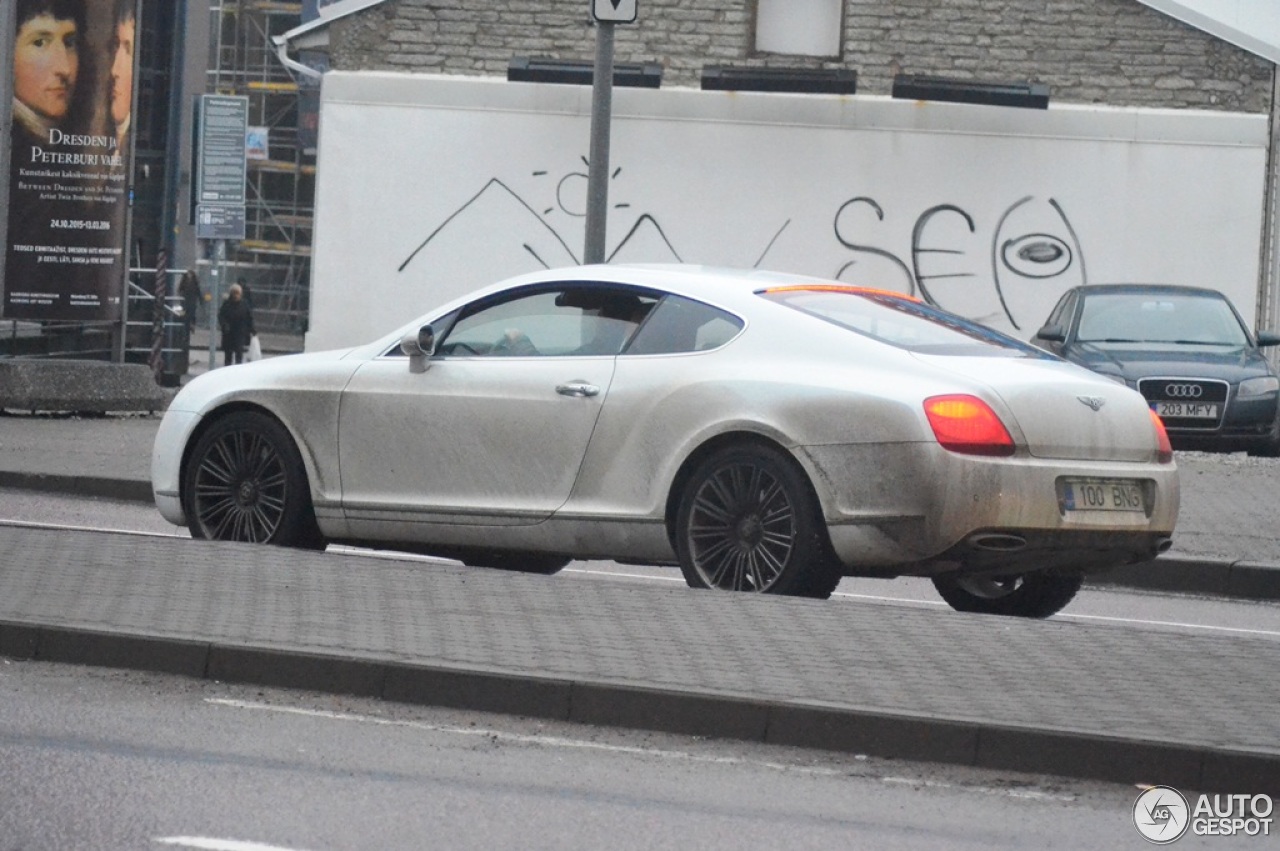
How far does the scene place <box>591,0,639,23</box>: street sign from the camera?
45.4 ft

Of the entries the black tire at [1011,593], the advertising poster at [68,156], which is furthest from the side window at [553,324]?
the advertising poster at [68,156]

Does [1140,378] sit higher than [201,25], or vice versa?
[201,25]

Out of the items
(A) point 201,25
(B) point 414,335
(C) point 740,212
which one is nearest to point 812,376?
(B) point 414,335

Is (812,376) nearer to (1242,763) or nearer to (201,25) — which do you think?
(1242,763)

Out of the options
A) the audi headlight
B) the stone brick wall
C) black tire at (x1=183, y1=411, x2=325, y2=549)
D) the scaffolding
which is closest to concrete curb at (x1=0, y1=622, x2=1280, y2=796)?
black tire at (x1=183, y1=411, x2=325, y2=549)

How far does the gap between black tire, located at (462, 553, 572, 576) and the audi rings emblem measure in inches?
341

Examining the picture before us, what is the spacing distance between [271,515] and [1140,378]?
31.1 ft

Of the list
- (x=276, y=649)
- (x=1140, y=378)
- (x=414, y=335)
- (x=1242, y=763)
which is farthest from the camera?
(x=1140, y=378)

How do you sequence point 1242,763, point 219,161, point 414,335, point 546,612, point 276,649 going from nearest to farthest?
1. point 1242,763
2. point 276,649
3. point 546,612
4. point 414,335
5. point 219,161

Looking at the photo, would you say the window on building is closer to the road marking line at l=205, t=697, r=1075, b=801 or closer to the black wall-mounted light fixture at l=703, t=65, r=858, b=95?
the black wall-mounted light fixture at l=703, t=65, r=858, b=95

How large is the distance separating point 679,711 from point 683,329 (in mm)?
2831

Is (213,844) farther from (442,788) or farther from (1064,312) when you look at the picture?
(1064,312)

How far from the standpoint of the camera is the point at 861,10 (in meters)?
25.7

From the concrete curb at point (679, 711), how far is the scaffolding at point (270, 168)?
4622 cm
